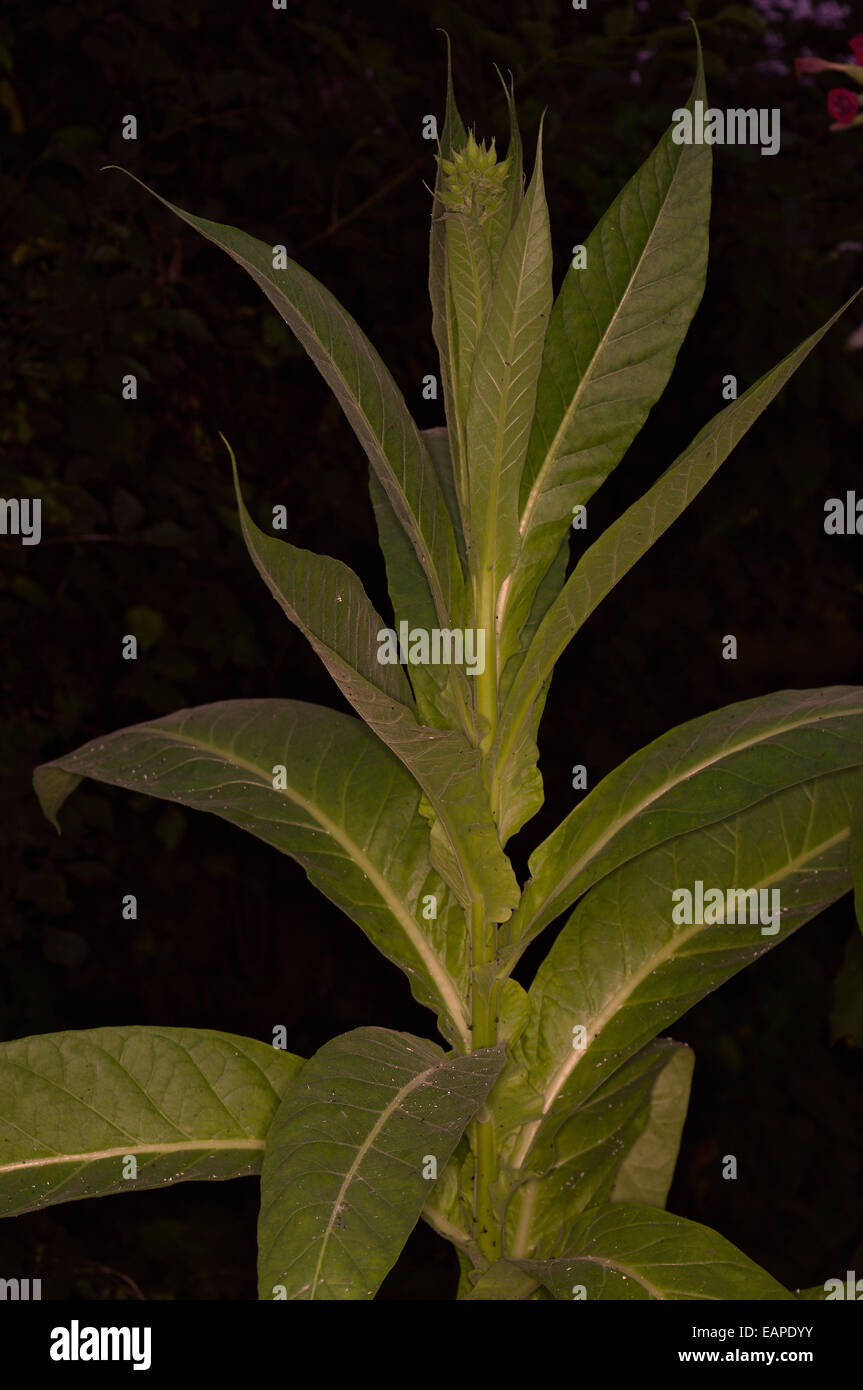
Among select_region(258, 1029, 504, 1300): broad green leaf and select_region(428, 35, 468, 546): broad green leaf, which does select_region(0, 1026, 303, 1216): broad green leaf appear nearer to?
select_region(258, 1029, 504, 1300): broad green leaf

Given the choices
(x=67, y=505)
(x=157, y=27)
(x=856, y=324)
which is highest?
(x=157, y=27)

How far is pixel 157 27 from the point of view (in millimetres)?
1523

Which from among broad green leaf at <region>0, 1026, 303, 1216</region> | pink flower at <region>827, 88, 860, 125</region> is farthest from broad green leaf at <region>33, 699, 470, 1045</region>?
pink flower at <region>827, 88, 860, 125</region>

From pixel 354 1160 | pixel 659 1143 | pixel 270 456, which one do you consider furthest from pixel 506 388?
pixel 270 456

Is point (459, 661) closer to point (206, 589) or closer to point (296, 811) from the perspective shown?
point (296, 811)

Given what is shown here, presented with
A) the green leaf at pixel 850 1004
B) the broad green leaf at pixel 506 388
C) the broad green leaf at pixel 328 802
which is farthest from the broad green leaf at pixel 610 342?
the green leaf at pixel 850 1004

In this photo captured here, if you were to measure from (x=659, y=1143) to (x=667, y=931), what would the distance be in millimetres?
205

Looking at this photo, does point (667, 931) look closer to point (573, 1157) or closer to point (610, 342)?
point (573, 1157)

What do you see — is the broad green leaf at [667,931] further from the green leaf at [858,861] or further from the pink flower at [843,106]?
the pink flower at [843,106]

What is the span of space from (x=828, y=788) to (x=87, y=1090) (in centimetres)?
49

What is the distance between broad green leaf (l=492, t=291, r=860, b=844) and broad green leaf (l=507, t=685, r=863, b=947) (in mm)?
38

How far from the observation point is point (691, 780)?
0.67 m

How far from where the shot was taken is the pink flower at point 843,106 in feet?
3.71

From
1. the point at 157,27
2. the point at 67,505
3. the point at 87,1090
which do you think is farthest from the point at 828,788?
the point at 157,27
